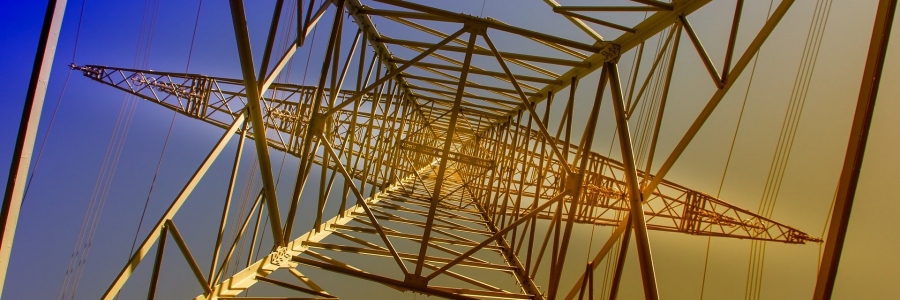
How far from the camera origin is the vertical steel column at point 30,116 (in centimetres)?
433

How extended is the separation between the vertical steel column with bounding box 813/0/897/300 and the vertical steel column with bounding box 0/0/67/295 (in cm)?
656

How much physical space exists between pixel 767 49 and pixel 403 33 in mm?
22802

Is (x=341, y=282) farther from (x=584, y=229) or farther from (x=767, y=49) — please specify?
(x=767, y=49)

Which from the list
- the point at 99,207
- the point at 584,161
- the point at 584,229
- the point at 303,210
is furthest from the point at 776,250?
the point at 99,207

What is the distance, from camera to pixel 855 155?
4418 mm

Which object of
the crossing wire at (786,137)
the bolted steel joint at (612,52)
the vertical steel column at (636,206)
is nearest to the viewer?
the vertical steel column at (636,206)

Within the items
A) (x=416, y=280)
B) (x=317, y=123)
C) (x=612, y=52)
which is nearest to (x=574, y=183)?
(x=612, y=52)

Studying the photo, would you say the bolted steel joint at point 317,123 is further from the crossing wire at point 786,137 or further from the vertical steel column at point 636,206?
the crossing wire at point 786,137

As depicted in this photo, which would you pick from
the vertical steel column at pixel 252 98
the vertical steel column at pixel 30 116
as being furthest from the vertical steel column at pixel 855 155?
the vertical steel column at pixel 30 116

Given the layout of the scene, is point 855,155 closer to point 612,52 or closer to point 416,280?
point 612,52

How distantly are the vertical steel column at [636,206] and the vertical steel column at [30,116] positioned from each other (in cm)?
647

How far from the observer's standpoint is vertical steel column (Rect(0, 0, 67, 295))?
14.2 ft

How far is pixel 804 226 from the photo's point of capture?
26984mm

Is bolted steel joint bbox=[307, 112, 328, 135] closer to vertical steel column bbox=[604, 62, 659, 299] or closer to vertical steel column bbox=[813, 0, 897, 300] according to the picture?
vertical steel column bbox=[604, 62, 659, 299]
